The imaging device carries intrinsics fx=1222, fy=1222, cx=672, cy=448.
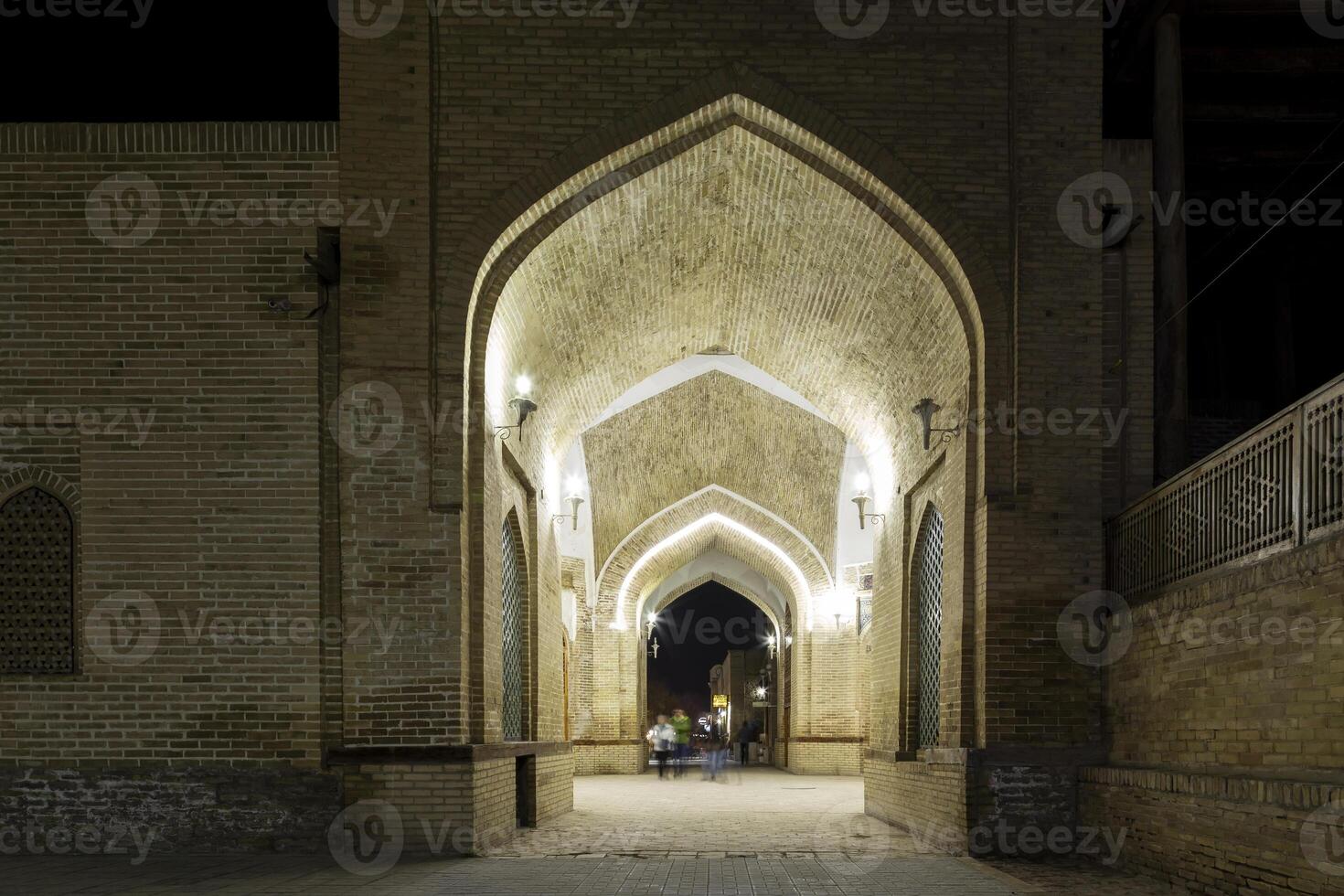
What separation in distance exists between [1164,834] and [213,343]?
7.08 metres

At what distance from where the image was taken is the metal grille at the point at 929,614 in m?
11.3

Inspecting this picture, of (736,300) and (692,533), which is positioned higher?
(736,300)

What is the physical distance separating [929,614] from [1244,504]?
199 inches

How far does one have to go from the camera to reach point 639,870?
803 centimetres

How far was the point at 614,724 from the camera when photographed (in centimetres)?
2267

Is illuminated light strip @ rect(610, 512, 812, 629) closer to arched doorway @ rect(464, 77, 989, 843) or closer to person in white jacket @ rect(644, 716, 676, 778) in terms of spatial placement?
person in white jacket @ rect(644, 716, 676, 778)

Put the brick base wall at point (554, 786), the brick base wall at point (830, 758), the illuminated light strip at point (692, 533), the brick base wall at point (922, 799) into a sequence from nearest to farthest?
the brick base wall at point (922, 799) < the brick base wall at point (554, 786) < the illuminated light strip at point (692, 533) < the brick base wall at point (830, 758)

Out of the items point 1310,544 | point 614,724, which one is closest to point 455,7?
point 1310,544

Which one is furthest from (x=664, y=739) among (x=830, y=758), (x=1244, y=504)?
(x=1244, y=504)

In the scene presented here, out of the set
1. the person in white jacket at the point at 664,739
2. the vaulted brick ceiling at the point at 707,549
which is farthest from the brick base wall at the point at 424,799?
the vaulted brick ceiling at the point at 707,549

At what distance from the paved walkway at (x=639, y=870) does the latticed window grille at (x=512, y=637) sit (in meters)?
1.09

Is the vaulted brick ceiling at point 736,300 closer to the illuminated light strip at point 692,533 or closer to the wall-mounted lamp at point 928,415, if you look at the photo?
the wall-mounted lamp at point 928,415

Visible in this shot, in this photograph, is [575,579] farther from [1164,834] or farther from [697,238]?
[1164,834]

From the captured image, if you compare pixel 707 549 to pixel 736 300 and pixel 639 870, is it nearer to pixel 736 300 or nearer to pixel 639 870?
pixel 736 300
